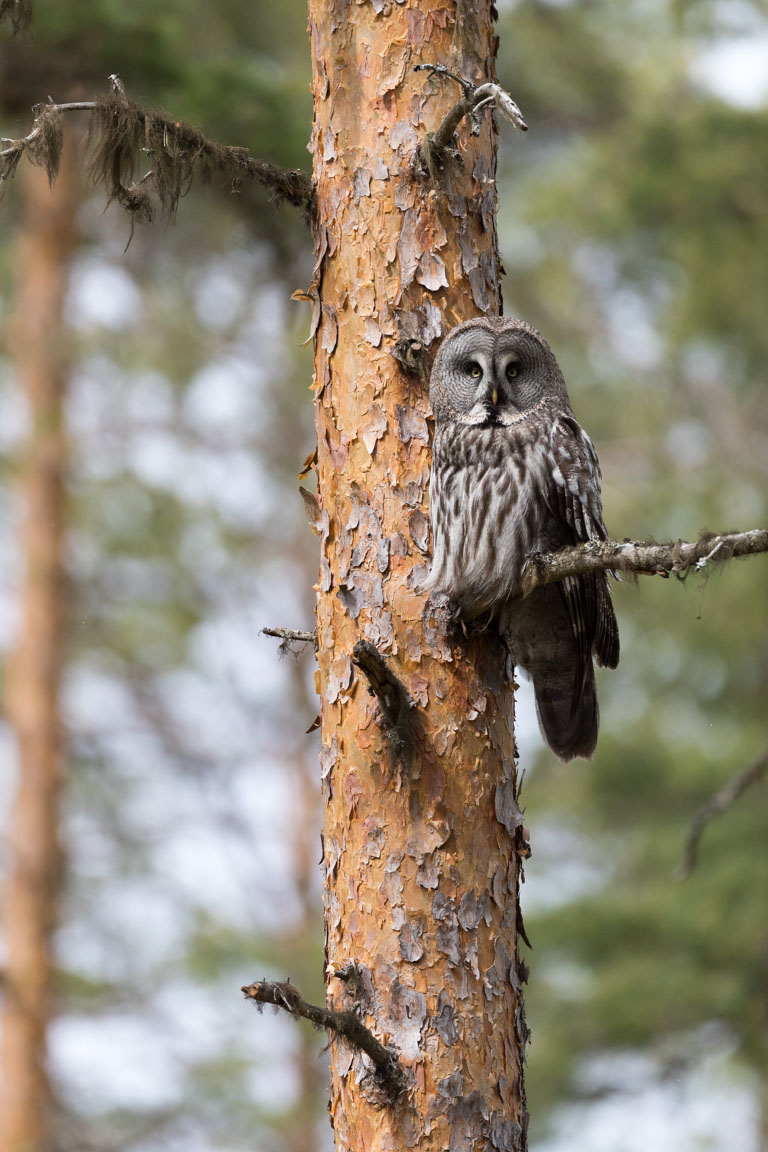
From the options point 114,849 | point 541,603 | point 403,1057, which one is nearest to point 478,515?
point 541,603

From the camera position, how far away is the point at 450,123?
3076mm

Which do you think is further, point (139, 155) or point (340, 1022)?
point (139, 155)

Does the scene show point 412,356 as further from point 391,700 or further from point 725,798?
point 725,798

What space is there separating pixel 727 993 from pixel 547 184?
6244mm

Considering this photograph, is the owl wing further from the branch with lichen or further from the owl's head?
the branch with lichen

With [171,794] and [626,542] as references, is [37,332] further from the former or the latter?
[626,542]

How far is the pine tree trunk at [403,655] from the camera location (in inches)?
111

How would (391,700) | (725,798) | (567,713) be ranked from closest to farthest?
1. (391,700)
2. (567,713)
3. (725,798)

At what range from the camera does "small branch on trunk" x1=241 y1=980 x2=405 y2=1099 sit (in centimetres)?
250

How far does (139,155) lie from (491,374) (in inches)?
40.8

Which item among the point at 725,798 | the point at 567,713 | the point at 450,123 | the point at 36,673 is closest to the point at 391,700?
the point at 567,713

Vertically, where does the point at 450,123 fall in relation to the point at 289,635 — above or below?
above

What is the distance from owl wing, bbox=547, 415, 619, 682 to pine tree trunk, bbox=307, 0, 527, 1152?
391 mm

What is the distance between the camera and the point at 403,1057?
2773 mm
